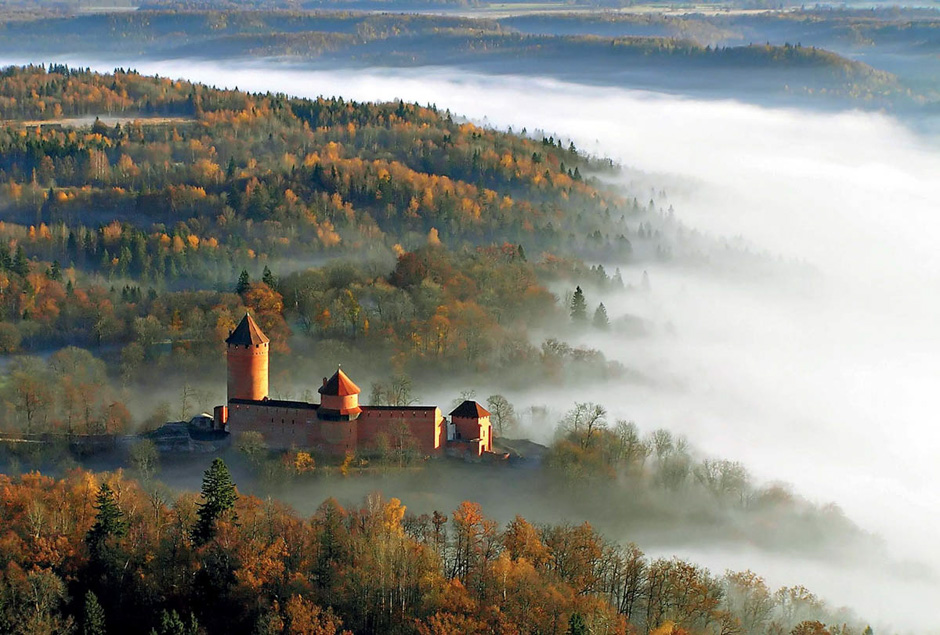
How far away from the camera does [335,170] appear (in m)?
198

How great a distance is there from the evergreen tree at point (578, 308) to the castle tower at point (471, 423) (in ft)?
138

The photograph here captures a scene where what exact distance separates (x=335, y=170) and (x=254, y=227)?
16.2 metres

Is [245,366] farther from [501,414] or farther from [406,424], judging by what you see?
[501,414]

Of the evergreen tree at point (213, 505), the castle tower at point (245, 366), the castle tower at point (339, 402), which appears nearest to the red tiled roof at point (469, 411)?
the castle tower at point (339, 402)

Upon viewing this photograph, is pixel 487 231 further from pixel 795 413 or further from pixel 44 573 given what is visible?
pixel 44 573

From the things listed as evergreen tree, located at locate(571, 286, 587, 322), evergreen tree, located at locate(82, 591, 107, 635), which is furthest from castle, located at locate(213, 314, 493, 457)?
evergreen tree, located at locate(571, 286, 587, 322)

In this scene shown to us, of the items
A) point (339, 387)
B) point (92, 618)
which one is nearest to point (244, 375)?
point (339, 387)

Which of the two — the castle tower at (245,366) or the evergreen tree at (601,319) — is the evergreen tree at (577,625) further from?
Result: the evergreen tree at (601,319)

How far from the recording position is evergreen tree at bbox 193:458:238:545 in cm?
8431

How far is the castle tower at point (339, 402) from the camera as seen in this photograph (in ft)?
329

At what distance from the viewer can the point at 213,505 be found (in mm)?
84812

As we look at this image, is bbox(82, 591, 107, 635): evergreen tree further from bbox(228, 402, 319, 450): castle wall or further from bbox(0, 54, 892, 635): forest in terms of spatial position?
bbox(228, 402, 319, 450): castle wall

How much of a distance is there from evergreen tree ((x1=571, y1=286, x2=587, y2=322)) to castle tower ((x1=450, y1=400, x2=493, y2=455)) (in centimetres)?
4199

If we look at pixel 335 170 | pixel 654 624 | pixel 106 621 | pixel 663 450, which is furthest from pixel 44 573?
pixel 335 170
